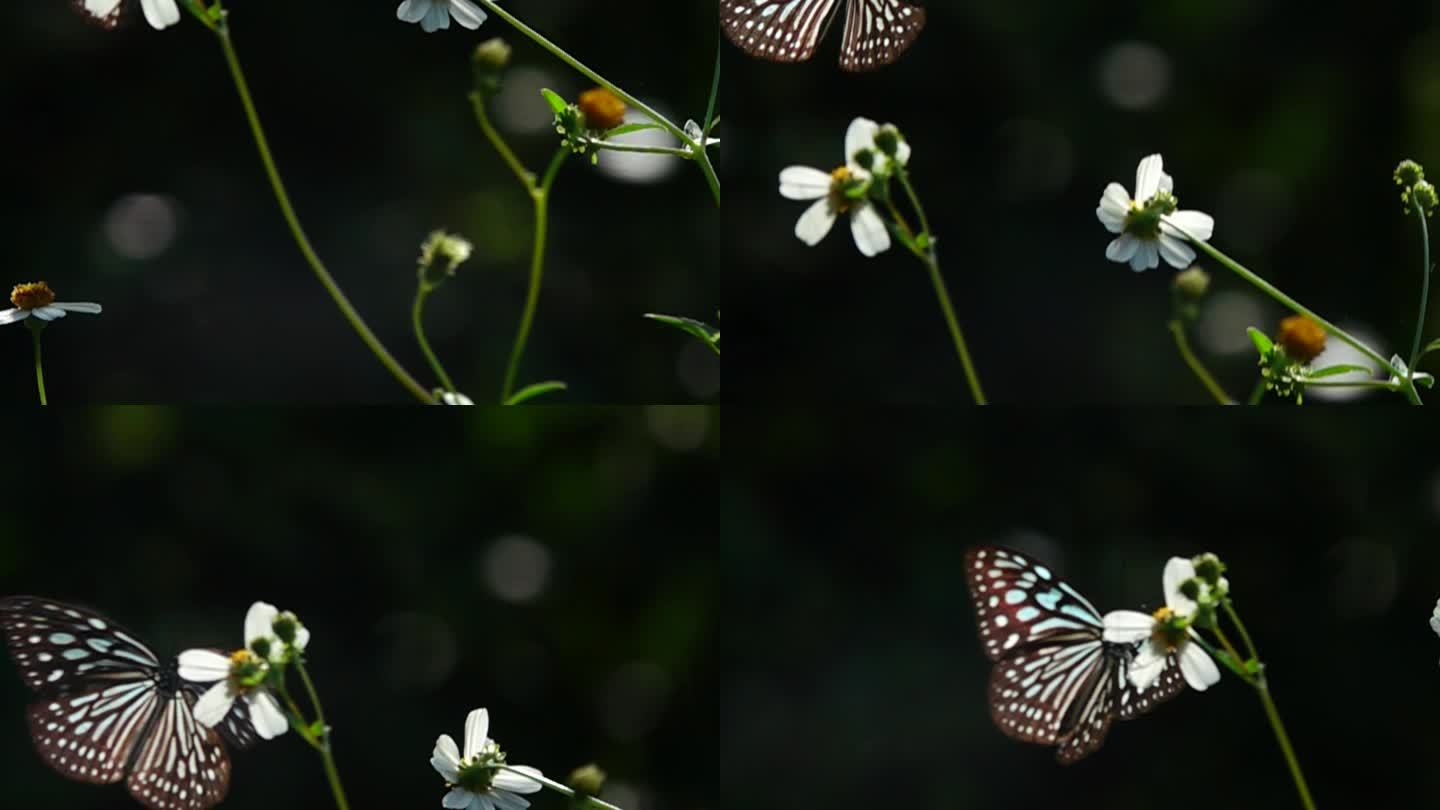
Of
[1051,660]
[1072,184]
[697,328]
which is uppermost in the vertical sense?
[1072,184]

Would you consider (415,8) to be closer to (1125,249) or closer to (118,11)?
(118,11)

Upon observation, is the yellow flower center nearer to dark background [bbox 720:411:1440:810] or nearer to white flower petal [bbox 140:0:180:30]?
white flower petal [bbox 140:0:180:30]

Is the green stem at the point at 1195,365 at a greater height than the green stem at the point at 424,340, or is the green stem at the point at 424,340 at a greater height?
the green stem at the point at 1195,365

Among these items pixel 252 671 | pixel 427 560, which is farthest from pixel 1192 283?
pixel 427 560

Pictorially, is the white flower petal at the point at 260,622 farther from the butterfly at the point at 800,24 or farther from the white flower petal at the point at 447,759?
the butterfly at the point at 800,24

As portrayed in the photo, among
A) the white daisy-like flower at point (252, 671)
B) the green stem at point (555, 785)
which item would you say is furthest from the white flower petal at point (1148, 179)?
the white daisy-like flower at point (252, 671)

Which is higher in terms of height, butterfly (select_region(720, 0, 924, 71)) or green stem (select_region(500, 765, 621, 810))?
butterfly (select_region(720, 0, 924, 71))

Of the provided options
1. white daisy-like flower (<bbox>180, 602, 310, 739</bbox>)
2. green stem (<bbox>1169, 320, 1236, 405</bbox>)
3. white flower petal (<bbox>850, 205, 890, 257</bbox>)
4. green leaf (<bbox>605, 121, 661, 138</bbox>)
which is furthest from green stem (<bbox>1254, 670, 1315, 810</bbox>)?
white daisy-like flower (<bbox>180, 602, 310, 739</bbox>)
